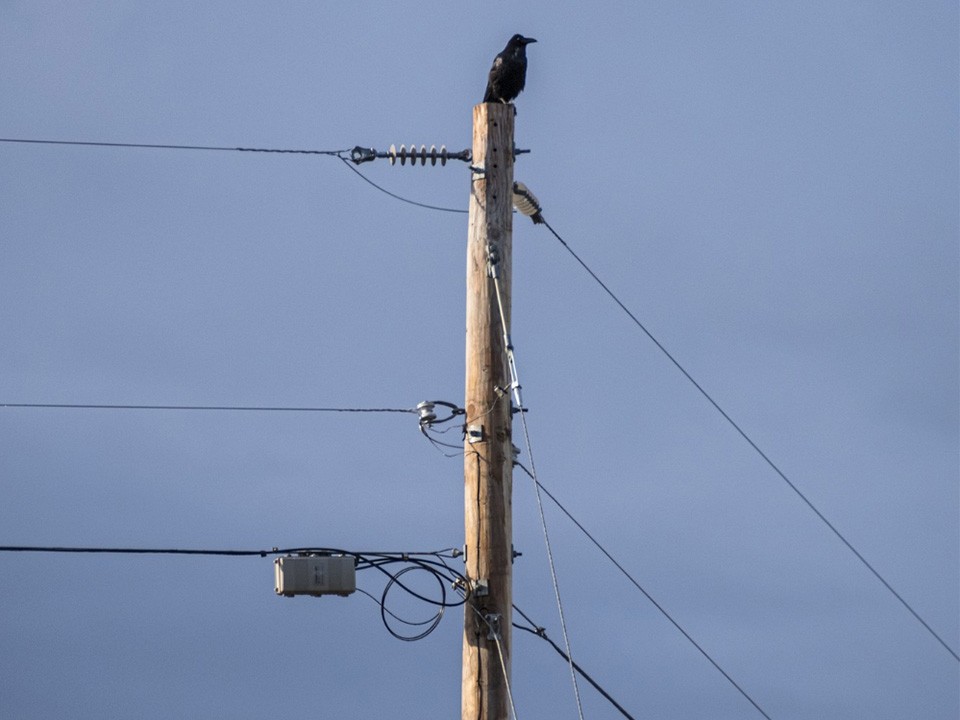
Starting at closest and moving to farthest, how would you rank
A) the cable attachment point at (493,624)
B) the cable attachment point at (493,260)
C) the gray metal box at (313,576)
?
1. the cable attachment point at (493,624)
2. the gray metal box at (313,576)
3. the cable attachment point at (493,260)

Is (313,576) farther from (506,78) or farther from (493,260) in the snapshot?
(506,78)

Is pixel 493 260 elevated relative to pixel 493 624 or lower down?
elevated

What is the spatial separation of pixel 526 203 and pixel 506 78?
3.96 feet

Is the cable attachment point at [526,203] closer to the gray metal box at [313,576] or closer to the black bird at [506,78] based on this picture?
the black bird at [506,78]

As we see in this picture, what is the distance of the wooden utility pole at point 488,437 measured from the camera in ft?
40.6

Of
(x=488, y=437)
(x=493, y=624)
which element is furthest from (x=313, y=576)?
(x=488, y=437)

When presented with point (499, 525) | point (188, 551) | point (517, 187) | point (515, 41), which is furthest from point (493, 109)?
point (188, 551)

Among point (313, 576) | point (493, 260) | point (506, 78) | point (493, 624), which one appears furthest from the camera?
point (506, 78)

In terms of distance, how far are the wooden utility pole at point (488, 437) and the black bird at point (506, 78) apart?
106cm

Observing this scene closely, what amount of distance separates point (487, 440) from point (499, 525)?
641mm

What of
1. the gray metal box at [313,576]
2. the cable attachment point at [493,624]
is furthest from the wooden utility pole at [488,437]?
the gray metal box at [313,576]

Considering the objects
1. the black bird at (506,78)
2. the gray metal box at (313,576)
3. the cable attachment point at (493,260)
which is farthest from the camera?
the black bird at (506,78)

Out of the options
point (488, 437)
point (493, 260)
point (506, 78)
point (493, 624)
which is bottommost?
point (493, 624)

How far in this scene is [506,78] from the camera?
14086mm
